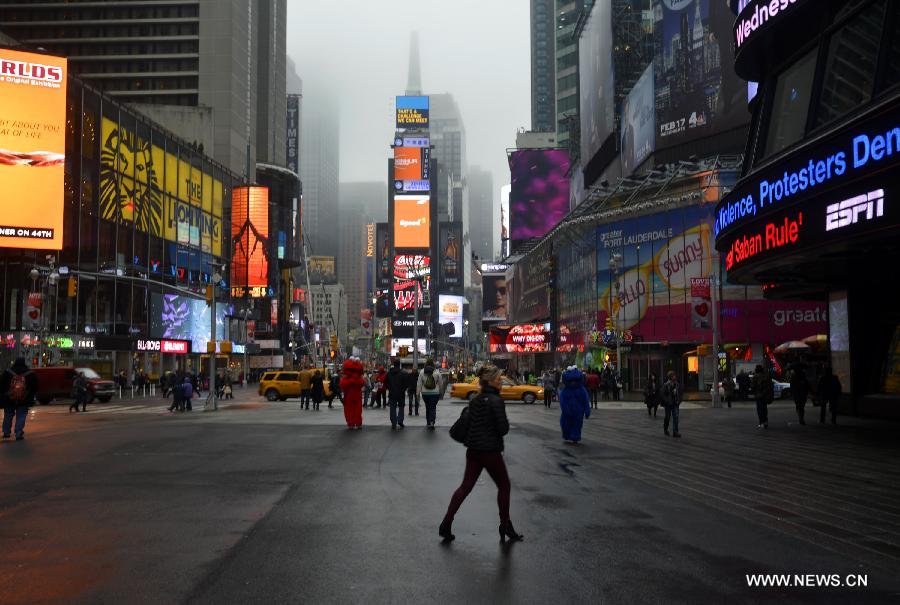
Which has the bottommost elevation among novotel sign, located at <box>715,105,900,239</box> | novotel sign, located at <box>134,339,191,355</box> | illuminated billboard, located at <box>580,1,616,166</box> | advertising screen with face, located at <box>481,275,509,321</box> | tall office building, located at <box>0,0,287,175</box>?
novotel sign, located at <box>134,339,191,355</box>

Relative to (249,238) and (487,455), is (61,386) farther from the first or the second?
(249,238)

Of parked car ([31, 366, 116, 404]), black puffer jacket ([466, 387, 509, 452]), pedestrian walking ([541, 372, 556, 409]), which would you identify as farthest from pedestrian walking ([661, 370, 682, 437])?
parked car ([31, 366, 116, 404])

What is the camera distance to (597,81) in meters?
87.4

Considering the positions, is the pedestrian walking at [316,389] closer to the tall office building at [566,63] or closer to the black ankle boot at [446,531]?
the black ankle boot at [446,531]

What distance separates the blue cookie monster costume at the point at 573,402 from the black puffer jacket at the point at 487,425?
953 cm

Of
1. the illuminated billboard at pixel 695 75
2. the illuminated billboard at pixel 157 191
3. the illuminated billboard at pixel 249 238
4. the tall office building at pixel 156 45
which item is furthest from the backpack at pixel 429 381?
the tall office building at pixel 156 45

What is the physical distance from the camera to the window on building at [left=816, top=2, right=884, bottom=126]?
16.3 metres

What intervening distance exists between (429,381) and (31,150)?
132ft

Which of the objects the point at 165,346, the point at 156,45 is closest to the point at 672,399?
the point at 165,346

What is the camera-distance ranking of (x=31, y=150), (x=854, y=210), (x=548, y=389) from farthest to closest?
(x=31, y=150) < (x=548, y=389) < (x=854, y=210)

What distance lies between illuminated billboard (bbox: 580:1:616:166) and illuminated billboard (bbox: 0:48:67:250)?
50.3 m

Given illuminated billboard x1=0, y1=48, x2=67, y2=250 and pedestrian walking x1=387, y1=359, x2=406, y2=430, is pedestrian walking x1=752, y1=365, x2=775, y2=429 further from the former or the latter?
illuminated billboard x1=0, y1=48, x2=67, y2=250

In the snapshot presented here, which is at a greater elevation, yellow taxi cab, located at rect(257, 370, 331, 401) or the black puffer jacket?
the black puffer jacket

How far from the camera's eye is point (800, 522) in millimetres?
8820
